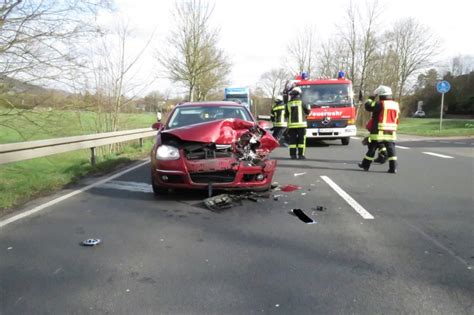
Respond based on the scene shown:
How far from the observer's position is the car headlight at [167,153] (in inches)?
219

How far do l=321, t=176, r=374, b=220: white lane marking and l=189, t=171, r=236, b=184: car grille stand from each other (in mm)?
1765

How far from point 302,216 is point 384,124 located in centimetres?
452

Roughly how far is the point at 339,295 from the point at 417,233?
1.90 metres

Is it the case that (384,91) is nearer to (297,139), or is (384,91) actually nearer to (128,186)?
(297,139)

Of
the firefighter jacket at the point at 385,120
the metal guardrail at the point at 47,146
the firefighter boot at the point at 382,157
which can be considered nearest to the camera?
the metal guardrail at the point at 47,146

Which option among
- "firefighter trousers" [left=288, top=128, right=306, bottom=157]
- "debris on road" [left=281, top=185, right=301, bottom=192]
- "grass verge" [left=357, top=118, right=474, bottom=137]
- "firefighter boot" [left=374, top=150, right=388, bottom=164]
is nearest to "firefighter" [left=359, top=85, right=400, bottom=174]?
"firefighter boot" [left=374, top=150, right=388, bottom=164]

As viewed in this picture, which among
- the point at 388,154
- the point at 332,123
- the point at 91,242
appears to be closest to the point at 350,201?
the point at 388,154

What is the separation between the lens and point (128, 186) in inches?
274

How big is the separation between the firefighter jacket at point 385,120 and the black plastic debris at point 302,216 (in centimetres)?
418

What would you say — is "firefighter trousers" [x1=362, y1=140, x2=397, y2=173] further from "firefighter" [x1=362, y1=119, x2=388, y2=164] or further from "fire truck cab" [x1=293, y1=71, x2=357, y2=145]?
"fire truck cab" [x1=293, y1=71, x2=357, y2=145]

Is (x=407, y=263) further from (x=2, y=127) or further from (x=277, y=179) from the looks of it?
(x=2, y=127)

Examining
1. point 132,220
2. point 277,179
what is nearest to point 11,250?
point 132,220

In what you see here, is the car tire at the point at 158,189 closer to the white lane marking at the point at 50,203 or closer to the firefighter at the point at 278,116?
the white lane marking at the point at 50,203

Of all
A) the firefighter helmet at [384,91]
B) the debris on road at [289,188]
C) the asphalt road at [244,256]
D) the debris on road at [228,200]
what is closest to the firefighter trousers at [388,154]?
the firefighter helmet at [384,91]
